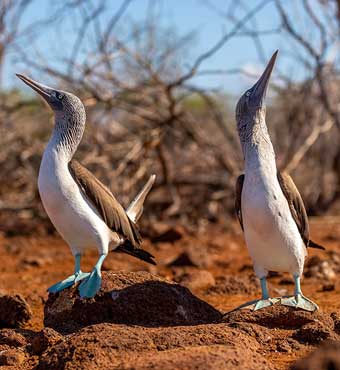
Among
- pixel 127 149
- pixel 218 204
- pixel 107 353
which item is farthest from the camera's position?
pixel 218 204

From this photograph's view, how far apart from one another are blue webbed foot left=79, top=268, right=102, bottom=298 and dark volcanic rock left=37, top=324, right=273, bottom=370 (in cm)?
47

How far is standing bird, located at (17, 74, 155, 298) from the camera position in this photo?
4.56m

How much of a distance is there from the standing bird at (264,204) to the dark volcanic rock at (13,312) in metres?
1.71

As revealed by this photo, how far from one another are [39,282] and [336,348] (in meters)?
5.06

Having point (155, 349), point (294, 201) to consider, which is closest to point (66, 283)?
point (155, 349)

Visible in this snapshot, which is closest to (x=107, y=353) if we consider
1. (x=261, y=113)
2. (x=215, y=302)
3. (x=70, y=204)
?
(x=70, y=204)

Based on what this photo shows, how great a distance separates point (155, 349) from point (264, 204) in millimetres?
1111

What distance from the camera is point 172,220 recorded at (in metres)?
12.0

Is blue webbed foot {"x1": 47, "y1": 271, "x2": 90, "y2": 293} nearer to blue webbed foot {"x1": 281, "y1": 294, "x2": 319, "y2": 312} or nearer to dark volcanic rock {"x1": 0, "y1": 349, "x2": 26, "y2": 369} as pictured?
dark volcanic rock {"x1": 0, "y1": 349, "x2": 26, "y2": 369}

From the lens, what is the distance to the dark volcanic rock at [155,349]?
3.20 m

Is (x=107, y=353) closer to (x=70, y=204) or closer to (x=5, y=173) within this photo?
(x=70, y=204)

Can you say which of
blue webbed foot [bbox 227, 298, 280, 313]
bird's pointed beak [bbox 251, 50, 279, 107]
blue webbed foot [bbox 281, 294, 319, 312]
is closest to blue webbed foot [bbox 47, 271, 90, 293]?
blue webbed foot [bbox 227, 298, 280, 313]

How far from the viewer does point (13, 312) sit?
16.7 feet

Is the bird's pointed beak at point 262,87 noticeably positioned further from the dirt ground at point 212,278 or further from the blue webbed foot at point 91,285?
the blue webbed foot at point 91,285
